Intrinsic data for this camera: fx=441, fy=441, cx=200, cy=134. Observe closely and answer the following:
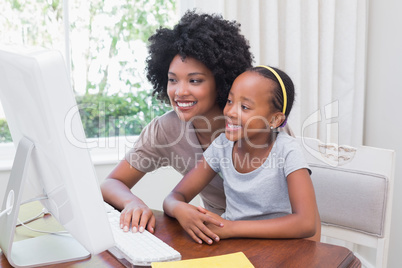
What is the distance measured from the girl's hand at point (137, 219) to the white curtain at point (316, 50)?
1.40 m

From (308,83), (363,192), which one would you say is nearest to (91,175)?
(363,192)

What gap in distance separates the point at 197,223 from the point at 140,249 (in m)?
0.17

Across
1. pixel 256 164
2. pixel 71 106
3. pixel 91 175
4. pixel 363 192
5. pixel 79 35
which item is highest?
pixel 79 35

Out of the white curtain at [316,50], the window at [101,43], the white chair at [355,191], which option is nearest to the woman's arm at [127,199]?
the white chair at [355,191]

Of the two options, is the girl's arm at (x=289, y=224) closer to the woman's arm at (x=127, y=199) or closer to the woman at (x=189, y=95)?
the woman's arm at (x=127, y=199)

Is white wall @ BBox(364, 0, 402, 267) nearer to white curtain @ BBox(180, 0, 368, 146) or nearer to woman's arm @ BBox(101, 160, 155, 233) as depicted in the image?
white curtain @ BBox(180, 0, 368, 146)

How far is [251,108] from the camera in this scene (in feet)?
4.01

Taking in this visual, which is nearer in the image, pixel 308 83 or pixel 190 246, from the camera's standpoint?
pixel 190 246

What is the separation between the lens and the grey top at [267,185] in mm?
1140

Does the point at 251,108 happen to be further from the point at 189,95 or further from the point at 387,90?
the point at 387,90

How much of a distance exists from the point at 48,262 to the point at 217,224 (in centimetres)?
37

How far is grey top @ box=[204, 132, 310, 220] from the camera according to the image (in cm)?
114

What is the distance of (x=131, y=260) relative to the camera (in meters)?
0.88

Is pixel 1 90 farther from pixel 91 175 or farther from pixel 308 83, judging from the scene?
pixel 308 83
